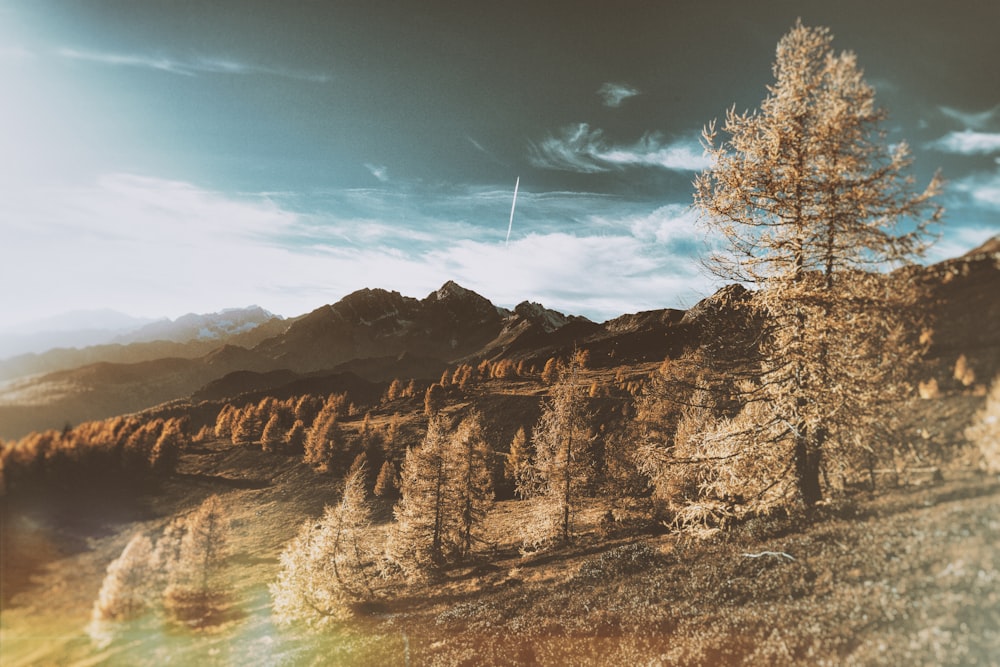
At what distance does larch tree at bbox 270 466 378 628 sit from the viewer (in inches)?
467

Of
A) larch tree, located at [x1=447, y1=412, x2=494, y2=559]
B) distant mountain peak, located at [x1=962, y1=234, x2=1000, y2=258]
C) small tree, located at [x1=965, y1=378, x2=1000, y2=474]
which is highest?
distant mountain peak, located at [x1=962, y1=234, x2=1000, y2=258]

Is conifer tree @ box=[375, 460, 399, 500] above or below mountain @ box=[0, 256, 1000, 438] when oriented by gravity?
below

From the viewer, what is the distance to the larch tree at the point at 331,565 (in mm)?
11859

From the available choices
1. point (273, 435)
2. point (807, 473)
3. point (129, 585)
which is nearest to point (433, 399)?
point (273, 435)

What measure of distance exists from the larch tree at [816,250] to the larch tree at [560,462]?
4.61 meters

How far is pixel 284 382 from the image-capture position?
12070 mm

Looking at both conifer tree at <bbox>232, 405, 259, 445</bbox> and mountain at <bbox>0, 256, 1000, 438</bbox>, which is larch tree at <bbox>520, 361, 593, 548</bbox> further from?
conifer tree at <bbox>232, 405, 259, 445</bbox>

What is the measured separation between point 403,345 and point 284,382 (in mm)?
3249

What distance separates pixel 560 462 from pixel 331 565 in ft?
24.1

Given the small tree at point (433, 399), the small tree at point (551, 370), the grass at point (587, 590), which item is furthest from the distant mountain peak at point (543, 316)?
the grass at point (587, 590)

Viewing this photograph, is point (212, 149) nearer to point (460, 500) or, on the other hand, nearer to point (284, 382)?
point (284, 382)

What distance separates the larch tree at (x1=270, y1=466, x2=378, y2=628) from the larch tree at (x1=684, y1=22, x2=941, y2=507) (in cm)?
922

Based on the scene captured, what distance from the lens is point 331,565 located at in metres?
12.4

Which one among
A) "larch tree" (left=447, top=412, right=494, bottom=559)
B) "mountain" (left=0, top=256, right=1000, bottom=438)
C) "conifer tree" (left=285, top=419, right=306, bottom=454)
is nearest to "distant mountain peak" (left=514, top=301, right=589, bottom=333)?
"mountain" (left=0, top=256, right=1000, bottom=438)
